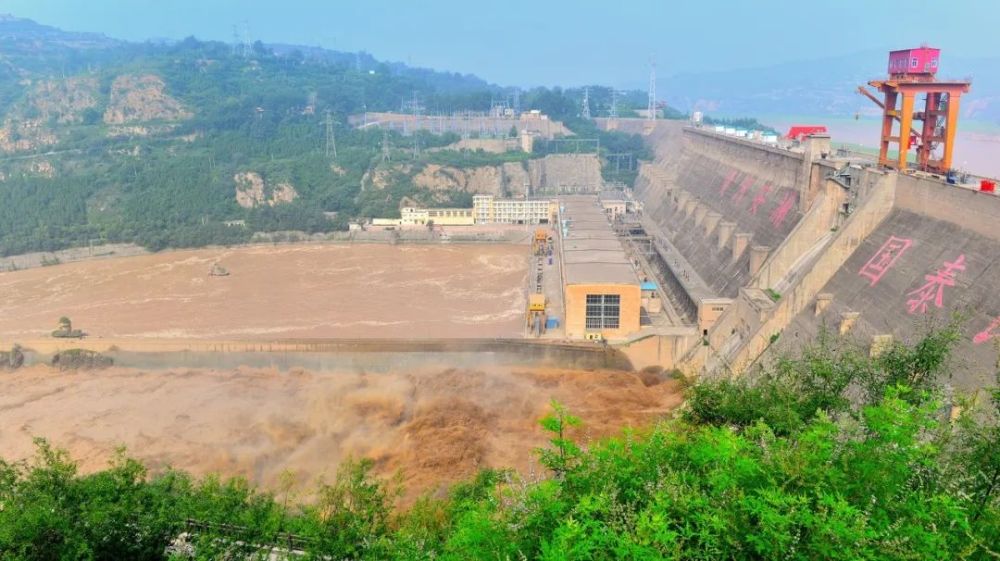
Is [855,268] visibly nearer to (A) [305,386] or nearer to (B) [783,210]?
(B) [783,210]

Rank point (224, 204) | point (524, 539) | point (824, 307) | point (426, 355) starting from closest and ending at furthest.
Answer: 1. point (524, 539)
2. point (824, 307)
3. point (426, 355)
4. point (224, 204)

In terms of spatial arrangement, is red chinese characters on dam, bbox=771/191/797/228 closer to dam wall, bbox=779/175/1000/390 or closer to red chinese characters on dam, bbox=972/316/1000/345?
dam wall, bbox=779/175/1000/390

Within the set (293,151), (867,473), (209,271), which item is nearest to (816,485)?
(867,473)

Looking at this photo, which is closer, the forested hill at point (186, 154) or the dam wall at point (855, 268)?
the dam wall at point (855, 268)

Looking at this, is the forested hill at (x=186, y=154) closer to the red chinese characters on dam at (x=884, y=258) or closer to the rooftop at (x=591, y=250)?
→ the rooftop at (x=591, y=250)

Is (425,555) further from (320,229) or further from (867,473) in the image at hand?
(320,229)

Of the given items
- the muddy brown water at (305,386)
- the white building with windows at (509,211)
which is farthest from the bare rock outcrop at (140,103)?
the muddy brown water at (305,386)

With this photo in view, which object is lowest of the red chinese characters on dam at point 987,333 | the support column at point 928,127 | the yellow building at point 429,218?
the yellow building at point 429,218
